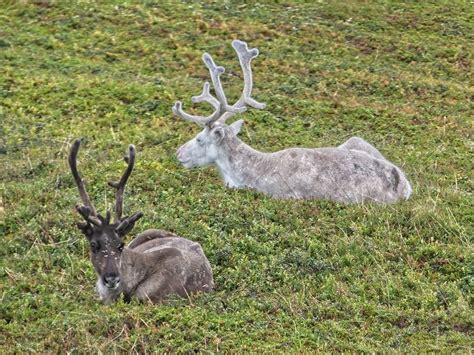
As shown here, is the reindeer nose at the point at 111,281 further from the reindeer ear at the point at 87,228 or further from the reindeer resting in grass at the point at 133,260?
the reindeer ear at the point at 87,228

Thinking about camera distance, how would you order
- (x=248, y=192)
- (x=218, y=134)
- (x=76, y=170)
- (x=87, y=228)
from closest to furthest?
(x=87, y=228)
(x=76, y=170)
(x=248, y=192)
(x=218, y=134)

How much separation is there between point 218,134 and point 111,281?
258 inches

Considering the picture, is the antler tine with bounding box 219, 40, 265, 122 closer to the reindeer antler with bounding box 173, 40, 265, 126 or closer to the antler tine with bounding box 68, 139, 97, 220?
the reindeer antler with bounding box 173, 40, 265, 126

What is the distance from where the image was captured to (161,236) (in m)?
10.8

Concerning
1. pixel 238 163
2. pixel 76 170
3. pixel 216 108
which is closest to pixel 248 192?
pixel 238 163

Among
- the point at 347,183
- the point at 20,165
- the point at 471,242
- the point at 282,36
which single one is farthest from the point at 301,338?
the point at 282,36

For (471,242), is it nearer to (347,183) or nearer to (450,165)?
(347,183)

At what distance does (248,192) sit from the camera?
13.9 m

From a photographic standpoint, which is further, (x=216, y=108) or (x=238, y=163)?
(x=216, y=108)

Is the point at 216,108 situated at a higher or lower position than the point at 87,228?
lower

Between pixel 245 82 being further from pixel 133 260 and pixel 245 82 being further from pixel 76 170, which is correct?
pixel 76 170

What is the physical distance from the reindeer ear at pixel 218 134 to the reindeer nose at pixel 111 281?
21.1ft

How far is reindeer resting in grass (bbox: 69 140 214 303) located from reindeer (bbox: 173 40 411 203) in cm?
393

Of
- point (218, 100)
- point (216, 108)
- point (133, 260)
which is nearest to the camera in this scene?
point (133, 260)
